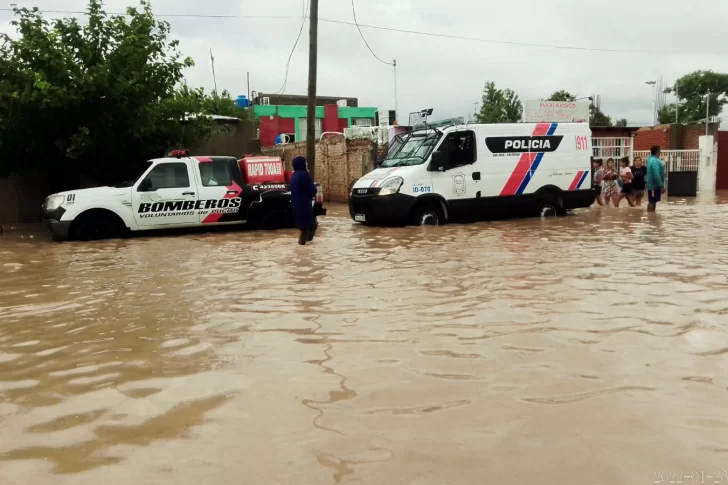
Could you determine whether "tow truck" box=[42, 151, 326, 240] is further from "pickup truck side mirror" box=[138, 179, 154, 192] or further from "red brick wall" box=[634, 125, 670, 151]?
"red brick wall" box=[634, 125, 670, 151]

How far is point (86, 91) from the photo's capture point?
1337 centimetres

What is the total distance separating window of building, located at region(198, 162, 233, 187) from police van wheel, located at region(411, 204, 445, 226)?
378cm

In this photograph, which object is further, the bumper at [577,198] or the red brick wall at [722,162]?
the red brick wall at [722,162]

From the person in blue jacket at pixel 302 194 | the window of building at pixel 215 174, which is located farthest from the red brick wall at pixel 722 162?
the person in blue jacket at pixel 302 194

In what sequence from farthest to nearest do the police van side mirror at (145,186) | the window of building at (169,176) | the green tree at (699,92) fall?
the green tree at (699,92)
the window of building at (169,176)
the police van side mirror at (145,186)

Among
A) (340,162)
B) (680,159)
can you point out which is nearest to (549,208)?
(340,162)

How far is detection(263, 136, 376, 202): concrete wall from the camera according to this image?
21.2m

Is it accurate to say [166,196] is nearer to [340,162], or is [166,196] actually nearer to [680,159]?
[340,162]

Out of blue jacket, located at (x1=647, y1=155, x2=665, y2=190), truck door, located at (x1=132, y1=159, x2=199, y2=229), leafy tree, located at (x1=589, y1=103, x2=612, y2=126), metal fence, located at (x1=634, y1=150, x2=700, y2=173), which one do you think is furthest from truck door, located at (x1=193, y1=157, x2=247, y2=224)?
leafy tree, located at (x1=589, y1=103, x2=612, y2=126)

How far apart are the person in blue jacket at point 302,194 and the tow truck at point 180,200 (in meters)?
2.13

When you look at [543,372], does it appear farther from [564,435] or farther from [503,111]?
[503,111]

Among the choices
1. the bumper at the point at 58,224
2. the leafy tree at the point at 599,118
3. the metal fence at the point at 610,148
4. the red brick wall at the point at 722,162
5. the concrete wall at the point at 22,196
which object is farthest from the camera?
the leafy tree at the point at 599,118

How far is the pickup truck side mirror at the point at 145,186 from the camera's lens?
12.5 metres

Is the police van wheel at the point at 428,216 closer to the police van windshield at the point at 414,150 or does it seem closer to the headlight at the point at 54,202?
the police van windshield at the point at 414,150
